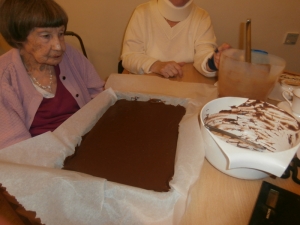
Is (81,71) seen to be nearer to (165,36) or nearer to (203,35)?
(165,36)

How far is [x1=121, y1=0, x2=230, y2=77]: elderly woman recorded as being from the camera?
1106 mm

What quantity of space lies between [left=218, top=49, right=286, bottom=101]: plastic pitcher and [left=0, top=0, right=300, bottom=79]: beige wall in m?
0.86

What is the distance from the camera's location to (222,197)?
443 mm

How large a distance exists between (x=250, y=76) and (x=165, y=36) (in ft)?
2.15

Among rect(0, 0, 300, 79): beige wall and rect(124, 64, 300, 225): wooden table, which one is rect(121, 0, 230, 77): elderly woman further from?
rect(124, 64, 300, 225): wooden table

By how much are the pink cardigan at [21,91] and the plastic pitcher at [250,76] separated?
2.03 ft

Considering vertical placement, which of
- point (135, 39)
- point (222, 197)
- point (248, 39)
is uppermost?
point (248, 39)

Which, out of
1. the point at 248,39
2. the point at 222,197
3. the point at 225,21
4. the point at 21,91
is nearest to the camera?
the point at 222,197

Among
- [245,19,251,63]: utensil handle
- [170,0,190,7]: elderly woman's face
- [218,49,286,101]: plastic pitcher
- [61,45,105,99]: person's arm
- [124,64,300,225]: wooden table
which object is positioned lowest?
[124,64,300,225]: wooden table

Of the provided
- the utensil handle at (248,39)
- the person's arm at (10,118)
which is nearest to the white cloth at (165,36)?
the utensil handle at (248,39)

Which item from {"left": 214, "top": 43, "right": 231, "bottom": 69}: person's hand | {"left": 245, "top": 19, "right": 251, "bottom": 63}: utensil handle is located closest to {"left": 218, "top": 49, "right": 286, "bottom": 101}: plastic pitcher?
{"left": 245, "top": 19, "right": 251, "bottom": 63}: utensil handle

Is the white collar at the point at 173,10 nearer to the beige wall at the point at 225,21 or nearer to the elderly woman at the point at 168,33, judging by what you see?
the elderly woman at the point at 168,33

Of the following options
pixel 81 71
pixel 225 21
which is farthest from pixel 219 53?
pixel 225 21

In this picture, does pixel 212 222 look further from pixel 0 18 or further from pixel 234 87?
pixel 0 18
